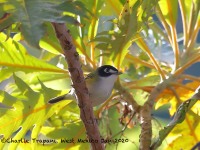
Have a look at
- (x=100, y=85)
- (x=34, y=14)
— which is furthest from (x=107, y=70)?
(x=34, y=14)

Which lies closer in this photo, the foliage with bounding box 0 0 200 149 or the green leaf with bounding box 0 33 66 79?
the foliage with bounding box 0 0 200 149

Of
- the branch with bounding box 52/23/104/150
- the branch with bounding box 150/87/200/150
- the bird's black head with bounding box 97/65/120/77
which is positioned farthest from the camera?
the bird's black head with bounding box 97/65/120/77

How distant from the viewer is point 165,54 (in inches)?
51.4

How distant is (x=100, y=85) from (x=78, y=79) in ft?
0.88

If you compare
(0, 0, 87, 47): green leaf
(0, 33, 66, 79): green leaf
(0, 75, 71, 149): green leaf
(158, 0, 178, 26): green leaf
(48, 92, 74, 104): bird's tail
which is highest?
(0, 0, 87, 47): green leaf

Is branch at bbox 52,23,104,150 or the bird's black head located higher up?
branch at bbox 52,23,104,150

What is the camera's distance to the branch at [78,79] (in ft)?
2.14

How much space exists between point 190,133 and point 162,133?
0.77 feet

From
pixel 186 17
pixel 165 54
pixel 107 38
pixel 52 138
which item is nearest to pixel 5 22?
pixel 107 38

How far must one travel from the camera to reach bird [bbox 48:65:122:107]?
0.93m

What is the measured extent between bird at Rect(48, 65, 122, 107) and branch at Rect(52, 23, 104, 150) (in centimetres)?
13

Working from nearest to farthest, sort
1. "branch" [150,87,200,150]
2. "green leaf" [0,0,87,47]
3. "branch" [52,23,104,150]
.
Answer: "green leaf" [0,0,87,47]
"branch" [52,23,104,150]
"branch" [150,87,200,150]

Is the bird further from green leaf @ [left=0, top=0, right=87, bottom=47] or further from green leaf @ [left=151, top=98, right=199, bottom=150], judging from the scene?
green leaf @ [left=0, top=0, right=87, bottom=47]

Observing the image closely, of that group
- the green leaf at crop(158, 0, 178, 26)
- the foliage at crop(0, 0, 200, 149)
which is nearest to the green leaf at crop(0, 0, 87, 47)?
the foliage at crop(0, 0, 200, 149)
